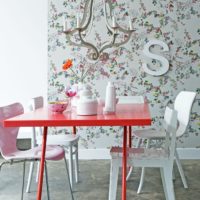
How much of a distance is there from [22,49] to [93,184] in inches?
77.6

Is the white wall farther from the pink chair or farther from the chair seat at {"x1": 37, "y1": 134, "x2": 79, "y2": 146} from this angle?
the pink chair

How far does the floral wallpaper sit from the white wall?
152mm

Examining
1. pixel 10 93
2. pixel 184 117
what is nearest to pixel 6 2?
pixel 10 93

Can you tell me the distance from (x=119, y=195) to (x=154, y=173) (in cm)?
78

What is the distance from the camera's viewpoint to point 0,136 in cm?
243

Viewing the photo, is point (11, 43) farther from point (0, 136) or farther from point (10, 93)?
point (0, 136)

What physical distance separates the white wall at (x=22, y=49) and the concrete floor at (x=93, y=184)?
0.97m

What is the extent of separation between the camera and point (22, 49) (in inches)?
175

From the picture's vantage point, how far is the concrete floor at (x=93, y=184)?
3023 millimetres

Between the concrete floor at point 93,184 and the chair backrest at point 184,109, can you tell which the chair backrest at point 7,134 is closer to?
the concrete floor at point 93,184

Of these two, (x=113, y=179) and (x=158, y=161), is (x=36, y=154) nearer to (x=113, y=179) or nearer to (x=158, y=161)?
(x=113, y=179)

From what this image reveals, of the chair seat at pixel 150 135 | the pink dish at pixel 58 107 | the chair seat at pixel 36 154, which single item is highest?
the pink dish at pixel 58 107

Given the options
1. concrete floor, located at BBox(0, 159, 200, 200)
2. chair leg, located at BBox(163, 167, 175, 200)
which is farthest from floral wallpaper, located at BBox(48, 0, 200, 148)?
chair leg, located at BBox(163, 167, 175, 200)

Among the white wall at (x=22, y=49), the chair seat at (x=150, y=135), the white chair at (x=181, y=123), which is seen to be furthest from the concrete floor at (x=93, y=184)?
the white wall at (x=22, y=49)
